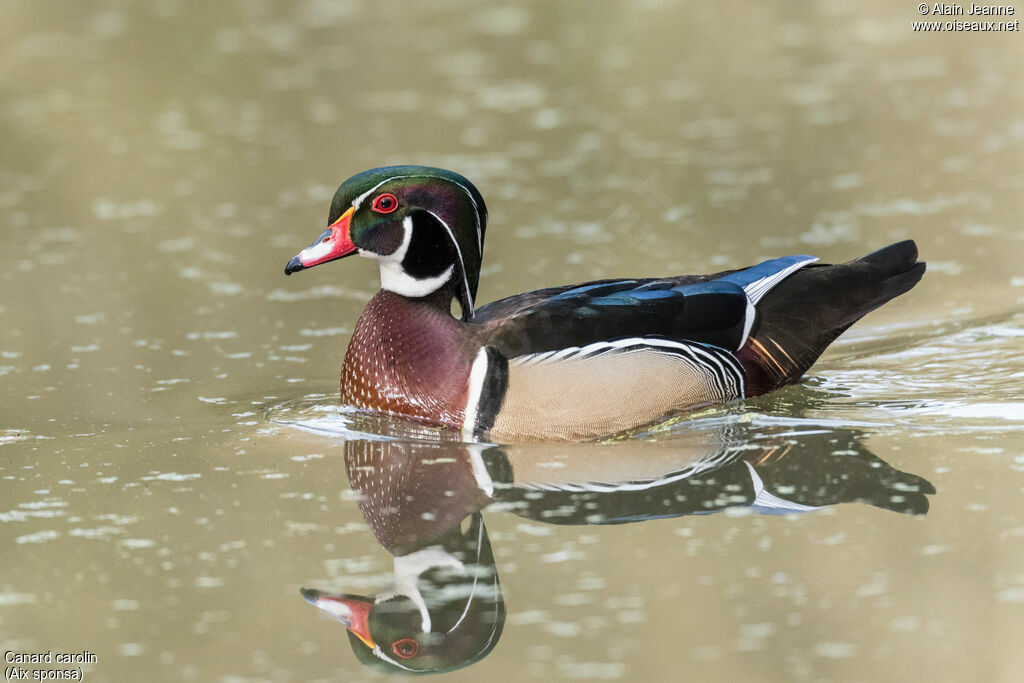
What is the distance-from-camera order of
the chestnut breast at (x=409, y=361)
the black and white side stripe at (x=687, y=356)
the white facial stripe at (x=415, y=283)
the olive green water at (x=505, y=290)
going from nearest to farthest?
the olive green water at (x=505, y=290)
the black and white side stripe at (x=687, y=356)
the chestnut breast at (x=409, y=361)
the white facial stripe at (x=415, y=283)

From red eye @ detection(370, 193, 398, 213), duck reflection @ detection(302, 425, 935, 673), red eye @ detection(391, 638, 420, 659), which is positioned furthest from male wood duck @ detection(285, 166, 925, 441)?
red eye @ detection(391, 638, 420, 659)

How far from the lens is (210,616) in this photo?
4574 millimetres

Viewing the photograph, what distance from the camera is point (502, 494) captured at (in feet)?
18.0

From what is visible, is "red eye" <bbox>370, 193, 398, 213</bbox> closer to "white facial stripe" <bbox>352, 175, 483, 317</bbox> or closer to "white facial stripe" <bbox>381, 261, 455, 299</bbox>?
"white facial stripe" <bbox>352, 175, 483, 317</bbox>

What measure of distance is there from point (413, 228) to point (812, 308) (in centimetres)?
185

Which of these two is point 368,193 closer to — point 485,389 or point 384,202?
point 384,202

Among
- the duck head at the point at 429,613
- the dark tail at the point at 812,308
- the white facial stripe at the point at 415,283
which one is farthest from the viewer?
the dark tail at the point at 812,308

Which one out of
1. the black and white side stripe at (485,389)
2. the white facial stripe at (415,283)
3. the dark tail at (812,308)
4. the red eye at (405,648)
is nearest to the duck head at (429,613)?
the red eye at (405,648)

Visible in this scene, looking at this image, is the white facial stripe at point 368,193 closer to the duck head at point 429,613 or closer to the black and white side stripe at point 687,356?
the black and white side stripe at point 687,356

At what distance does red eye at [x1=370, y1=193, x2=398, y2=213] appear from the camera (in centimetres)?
623

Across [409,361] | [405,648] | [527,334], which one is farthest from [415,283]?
[405,648]

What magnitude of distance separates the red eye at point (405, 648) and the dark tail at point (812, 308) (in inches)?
101

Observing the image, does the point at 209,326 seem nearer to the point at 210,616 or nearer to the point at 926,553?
the point at 210,616

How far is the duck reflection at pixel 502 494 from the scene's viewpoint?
4480 millimetres
